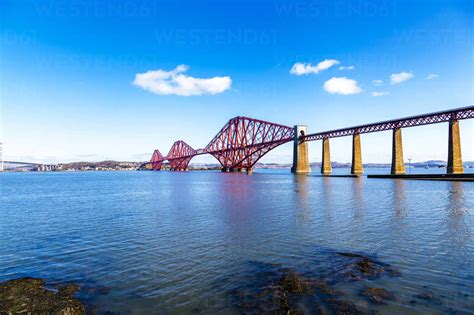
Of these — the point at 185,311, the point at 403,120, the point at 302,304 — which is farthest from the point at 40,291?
the point at 403,120

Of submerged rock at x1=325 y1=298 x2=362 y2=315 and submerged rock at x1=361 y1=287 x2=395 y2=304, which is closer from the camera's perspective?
submerged rock at x1=325 y1=298 x2=362 y2=315

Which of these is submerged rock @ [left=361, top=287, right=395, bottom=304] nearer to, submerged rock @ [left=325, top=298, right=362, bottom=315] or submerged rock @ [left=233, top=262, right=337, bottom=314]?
submerged rock @ [left=325, top=298, right=362, bottom=315]

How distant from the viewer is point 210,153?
484 feet

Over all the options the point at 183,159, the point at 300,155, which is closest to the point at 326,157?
the point at 300,155

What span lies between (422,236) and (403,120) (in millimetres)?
58577

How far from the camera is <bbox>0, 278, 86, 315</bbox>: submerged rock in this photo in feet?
19.7

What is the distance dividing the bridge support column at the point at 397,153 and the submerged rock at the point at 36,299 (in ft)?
215

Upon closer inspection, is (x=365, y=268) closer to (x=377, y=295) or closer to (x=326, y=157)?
(x=377, y=295)

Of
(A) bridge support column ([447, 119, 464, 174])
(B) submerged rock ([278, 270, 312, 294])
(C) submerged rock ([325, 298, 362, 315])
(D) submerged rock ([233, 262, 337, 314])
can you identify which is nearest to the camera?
(C) submerged rock ([325, 298, 362, 315])

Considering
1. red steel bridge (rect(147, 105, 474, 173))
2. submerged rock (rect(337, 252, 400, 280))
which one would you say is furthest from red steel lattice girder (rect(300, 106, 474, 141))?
submerged rock (rect(337, 252, 400, 280))

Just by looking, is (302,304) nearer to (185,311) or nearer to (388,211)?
(185,311)

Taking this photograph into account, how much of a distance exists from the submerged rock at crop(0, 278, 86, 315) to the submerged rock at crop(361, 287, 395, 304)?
20.5ft

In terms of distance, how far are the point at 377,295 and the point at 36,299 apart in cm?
786

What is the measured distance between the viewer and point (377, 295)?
638 centimetres
